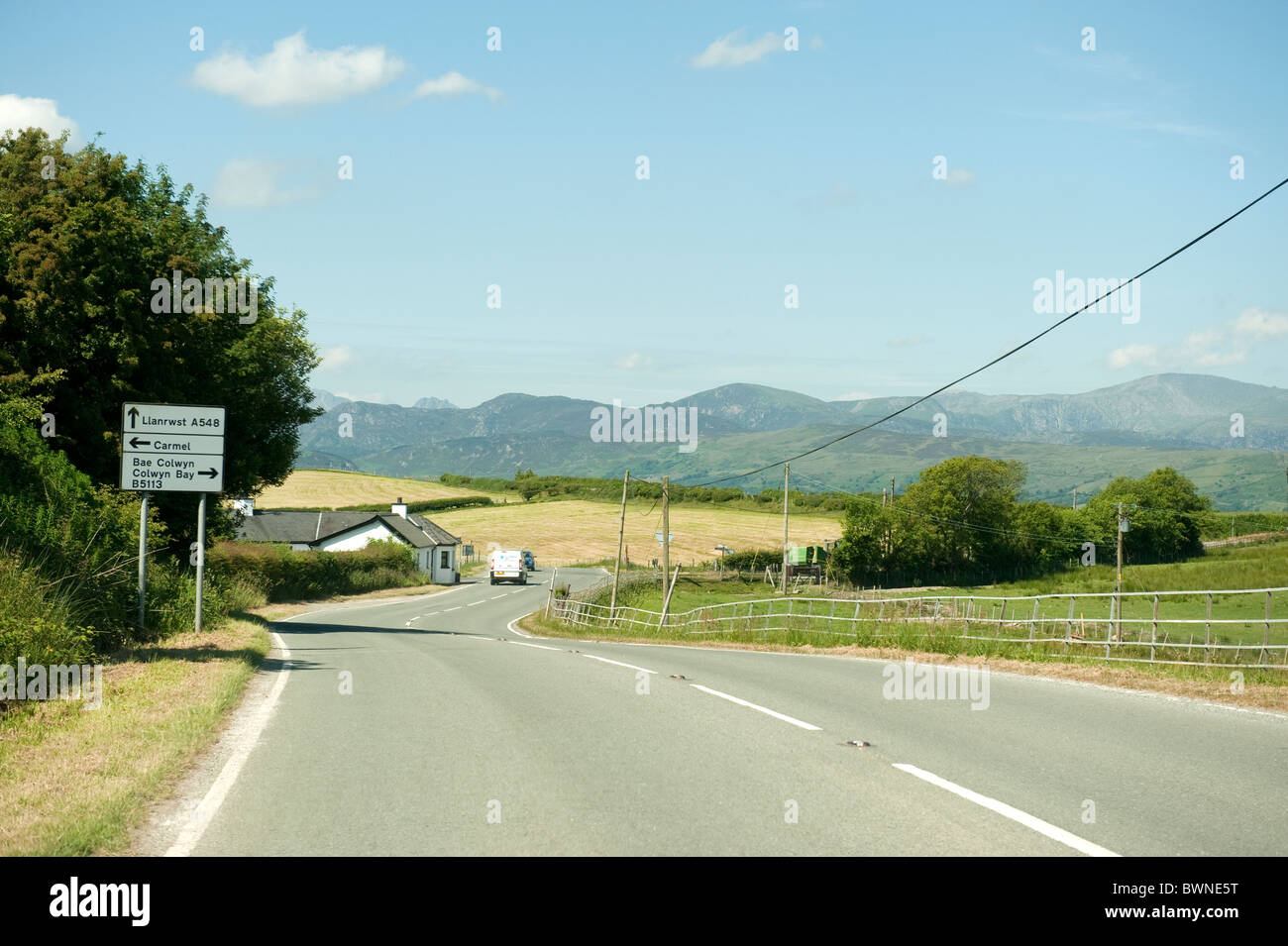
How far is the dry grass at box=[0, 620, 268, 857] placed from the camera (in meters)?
6.23

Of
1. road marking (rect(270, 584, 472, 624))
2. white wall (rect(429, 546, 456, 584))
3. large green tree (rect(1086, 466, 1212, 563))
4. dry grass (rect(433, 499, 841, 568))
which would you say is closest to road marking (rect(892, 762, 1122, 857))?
road marking (rect(270, 584, 472, 624))

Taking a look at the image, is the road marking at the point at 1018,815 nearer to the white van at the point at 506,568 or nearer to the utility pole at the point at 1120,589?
the utility pole at the point at 1120,589

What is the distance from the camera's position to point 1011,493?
110062 millimetres

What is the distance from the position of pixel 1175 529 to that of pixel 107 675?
405 ft

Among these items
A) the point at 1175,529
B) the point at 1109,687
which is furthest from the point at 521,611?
the point at 1175,529

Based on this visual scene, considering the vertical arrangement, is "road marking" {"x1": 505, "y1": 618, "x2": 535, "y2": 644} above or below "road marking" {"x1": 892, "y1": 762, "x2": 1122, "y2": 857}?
below

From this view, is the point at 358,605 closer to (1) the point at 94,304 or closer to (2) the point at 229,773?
(1) the point at 94,304

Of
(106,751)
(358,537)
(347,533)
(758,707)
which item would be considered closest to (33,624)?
(106,751)

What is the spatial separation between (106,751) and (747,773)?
509 centimetres

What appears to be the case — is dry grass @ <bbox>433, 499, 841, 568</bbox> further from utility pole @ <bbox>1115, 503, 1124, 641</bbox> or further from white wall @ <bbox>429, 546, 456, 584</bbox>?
utility pole @ <bbox>1115, 503, 1124, 641</bbox>

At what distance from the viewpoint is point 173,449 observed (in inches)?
740

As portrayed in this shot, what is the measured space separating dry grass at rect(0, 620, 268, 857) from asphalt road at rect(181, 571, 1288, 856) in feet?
1.94

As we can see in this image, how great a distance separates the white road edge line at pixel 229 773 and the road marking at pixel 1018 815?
15.7 ft
